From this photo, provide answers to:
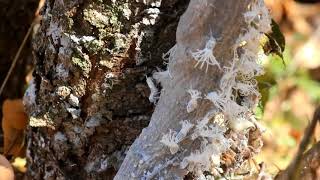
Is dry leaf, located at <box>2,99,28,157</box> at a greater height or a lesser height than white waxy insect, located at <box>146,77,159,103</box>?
lesser

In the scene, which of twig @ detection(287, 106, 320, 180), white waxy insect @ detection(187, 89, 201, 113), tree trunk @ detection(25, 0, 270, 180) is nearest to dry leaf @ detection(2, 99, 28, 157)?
tree trunk @ detection(25, 0, 270, 180)

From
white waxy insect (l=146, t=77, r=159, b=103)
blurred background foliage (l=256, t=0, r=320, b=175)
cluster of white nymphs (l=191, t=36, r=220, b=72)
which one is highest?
cluster of white nymphs (l=191, t=36, r=220, b=72)

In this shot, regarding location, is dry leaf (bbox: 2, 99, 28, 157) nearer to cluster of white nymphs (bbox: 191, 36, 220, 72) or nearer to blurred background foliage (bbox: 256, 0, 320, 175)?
cluster of white nymphs (bbox: 191, 36, 220, 72)

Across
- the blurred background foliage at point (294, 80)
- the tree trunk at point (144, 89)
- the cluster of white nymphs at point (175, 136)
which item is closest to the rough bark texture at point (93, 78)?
the tree trunk at point (144, 89)

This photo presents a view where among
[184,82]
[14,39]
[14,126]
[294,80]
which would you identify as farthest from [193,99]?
[294,80]

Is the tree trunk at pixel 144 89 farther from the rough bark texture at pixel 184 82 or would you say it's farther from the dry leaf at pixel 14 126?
the dry leaf at pixel 14 126

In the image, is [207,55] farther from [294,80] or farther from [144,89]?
[294,80]

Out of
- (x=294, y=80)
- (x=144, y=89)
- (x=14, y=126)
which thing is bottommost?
(x=294, y=80)
